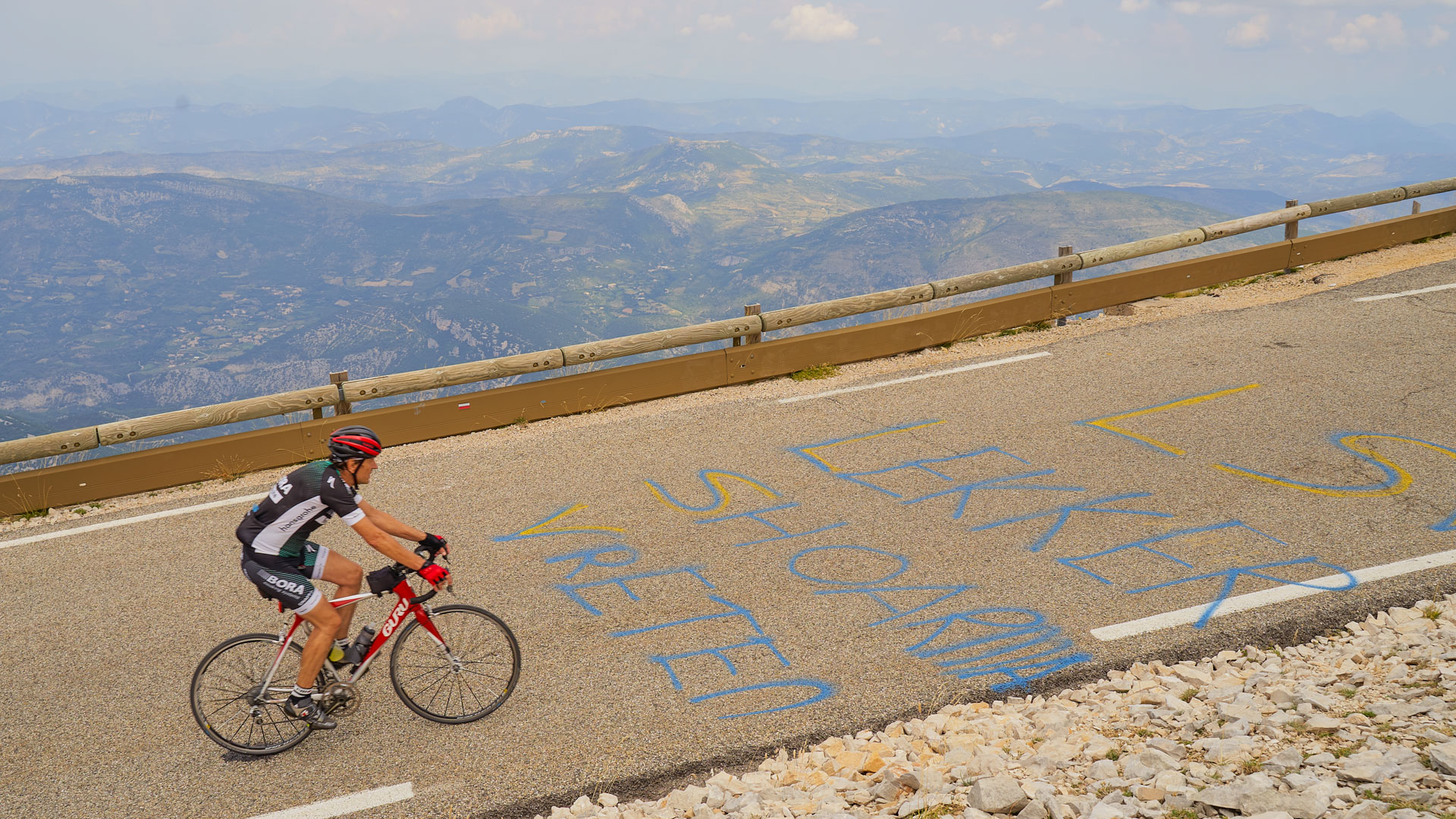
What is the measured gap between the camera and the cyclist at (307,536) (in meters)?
4.63

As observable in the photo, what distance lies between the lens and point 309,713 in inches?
190

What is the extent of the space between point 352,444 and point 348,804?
182 centimetres

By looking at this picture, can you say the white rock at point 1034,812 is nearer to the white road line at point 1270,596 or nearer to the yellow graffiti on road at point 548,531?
the white road line at point 1270,596

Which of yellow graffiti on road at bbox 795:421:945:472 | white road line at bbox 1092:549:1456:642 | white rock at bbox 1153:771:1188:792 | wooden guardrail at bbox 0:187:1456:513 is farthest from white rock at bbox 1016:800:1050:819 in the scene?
wooden guardrail at bbox 0:187:1456:513

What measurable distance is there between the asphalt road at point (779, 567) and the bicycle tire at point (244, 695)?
10 cm

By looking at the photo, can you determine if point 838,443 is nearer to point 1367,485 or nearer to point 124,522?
point 1367,485

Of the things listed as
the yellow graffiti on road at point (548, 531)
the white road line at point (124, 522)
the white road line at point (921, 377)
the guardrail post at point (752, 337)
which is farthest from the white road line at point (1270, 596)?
the white road line at point (124, 522)

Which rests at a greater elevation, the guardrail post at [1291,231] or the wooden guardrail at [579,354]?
the guardrail post at [1291,231]

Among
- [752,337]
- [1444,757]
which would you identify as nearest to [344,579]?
[1444,757]

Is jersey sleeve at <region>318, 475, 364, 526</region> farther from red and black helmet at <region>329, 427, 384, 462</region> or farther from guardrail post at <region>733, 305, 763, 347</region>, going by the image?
guardrail post at <region>733, 305, 763, 347</region>

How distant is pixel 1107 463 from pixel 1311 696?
12.0 feet

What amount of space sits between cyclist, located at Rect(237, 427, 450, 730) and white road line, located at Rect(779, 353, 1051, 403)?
18.9 ft

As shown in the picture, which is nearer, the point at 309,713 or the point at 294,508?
the point at 294,508

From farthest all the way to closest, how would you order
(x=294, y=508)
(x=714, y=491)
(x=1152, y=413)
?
(x=1152, y=413)
(x=714, y=491)
(x=294, y=508)
